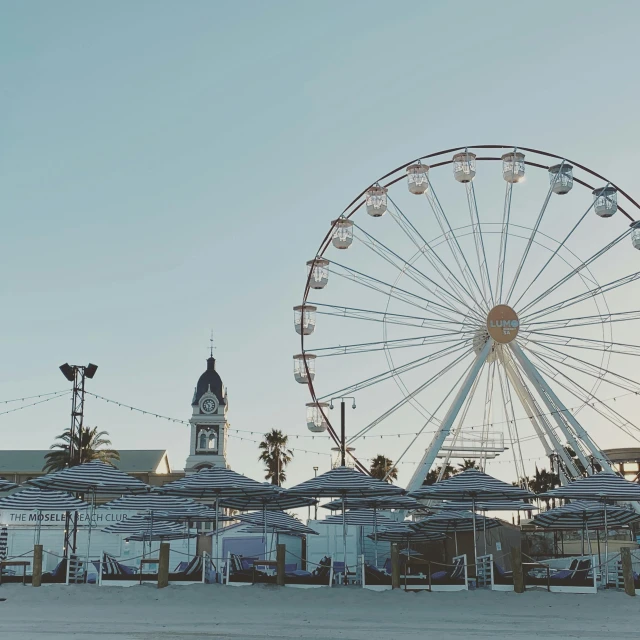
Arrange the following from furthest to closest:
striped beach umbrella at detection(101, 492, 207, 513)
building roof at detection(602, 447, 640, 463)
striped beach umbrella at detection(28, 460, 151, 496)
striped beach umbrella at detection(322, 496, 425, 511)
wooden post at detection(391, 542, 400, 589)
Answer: building roof at detection(602, 447, 640, 463), striped beach umbrella at detection(101, 492, 207, 513), striped beach umbrella at detection(322, 496, 425, 511), striped beach umbrella at detection(28, 460, 151, 496), wooden post at detection(391, 542, 400, 589)

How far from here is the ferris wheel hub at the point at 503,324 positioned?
28031mm

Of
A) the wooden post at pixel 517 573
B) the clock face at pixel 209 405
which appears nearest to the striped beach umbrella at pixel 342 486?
the wooden post at pixel 517 573

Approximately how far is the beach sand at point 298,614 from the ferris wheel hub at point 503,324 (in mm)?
10661

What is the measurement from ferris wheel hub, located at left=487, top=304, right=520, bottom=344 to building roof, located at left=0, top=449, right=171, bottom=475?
46859 mm

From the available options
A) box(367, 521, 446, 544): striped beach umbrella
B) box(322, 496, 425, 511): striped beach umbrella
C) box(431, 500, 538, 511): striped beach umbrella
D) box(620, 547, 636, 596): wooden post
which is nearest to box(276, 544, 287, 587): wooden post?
box(322, 496, 425, 511): striped beach umbrella

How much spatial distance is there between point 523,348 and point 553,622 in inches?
549

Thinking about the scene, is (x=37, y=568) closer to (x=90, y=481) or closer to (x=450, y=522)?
(x=90, y=481)

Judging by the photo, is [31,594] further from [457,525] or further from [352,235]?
[352,235]

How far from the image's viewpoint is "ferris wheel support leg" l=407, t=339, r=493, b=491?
87.2ft

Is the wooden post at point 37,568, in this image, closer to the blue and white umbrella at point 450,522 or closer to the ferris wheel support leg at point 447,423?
the blue and white umbrella at point 450,522

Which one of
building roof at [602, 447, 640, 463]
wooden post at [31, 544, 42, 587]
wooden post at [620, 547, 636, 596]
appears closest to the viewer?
wooden post at [620, 547, 636, 596]

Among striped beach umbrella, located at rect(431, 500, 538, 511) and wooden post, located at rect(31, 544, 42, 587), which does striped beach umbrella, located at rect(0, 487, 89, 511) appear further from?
striped beach umbrella, located at rect(431, 500, 538, 511)

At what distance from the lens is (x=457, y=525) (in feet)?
83.5

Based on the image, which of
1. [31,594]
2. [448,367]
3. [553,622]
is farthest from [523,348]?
[31,594]
